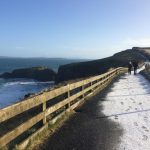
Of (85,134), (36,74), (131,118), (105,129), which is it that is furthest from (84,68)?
(85,134)

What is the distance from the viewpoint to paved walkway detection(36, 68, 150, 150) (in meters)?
7.70

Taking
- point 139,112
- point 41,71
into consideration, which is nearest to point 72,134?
point 139,112

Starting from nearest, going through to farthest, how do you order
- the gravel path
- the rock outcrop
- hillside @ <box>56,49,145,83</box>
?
the gravel path < hillside @ <box>56,49,145,83</box> < the rock outcrop

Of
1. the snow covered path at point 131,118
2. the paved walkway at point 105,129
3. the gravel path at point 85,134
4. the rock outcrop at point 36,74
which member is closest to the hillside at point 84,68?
the rock outcrop at point 36,74

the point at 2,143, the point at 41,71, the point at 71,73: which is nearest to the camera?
the point at 2,143

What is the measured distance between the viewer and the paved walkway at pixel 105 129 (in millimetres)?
7695

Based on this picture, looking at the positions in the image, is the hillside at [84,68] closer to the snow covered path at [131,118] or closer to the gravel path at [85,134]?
the snow covered path at [131,118]

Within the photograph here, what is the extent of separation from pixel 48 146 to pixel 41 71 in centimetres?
9867

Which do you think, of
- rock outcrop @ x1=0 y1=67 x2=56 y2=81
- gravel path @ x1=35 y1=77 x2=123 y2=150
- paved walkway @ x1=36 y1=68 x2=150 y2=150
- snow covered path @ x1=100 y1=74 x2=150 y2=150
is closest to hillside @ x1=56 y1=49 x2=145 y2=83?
rock outcrop @ x1=0 y1=67 x2=56 y2=81

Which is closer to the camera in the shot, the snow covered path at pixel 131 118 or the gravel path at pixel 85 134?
the gravel path at pixel 85 134

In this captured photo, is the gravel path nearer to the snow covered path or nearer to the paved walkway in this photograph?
the paved walkway

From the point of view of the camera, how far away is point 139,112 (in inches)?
476

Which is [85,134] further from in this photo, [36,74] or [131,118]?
[36,74]

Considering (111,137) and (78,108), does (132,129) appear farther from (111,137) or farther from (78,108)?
(78,108)
